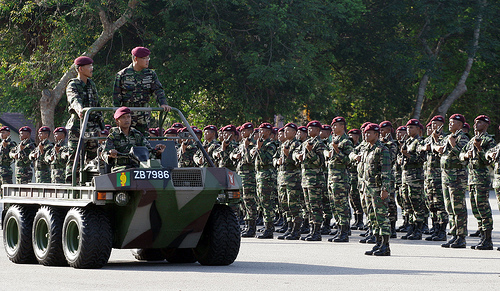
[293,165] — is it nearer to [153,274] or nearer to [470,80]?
[153,274]

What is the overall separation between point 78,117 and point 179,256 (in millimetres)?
2216

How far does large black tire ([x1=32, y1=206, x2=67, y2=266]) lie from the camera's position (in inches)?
410

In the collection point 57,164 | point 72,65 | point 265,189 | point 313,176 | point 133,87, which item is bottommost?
point 265,189

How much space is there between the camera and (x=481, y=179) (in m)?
13.4

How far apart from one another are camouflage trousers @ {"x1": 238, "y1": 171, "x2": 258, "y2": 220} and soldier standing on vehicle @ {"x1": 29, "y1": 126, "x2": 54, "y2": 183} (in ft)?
15.4

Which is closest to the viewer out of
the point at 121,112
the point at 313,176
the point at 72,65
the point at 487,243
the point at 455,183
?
the point at 121,112

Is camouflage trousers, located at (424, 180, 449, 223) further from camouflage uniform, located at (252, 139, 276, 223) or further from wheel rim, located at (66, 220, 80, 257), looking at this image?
wheel rim, located at (66, 220, 80, 257)

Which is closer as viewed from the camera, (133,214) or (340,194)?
(133,214)

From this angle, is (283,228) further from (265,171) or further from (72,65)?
(72,65)

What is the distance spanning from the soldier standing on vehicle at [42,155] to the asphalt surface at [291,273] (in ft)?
20.6

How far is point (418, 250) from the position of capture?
1320 centimetres

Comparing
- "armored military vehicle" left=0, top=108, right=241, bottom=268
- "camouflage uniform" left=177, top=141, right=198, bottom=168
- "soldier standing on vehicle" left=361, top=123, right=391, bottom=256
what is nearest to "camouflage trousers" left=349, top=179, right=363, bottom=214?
"camouflage uniform" left=177, top=141, right=198, bottom=168

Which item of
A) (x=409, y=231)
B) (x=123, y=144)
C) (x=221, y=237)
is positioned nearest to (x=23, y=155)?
(x=409, y=231)

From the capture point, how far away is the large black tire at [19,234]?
11.0m
